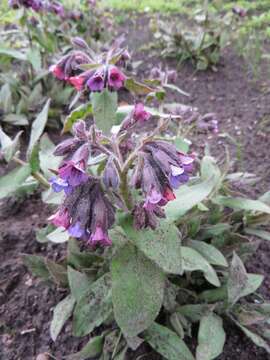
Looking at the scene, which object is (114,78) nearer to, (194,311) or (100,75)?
(100,75)

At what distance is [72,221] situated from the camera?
4.72ft

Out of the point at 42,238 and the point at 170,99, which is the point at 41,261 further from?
the point at 170,99

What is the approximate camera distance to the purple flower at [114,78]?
6.41 feet

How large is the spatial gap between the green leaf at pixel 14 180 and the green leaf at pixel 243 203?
857mm

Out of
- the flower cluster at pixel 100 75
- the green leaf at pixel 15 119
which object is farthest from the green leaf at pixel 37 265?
the green leaf at pixel 15 119

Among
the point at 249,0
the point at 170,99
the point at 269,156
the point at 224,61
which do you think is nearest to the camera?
the point at 269,156

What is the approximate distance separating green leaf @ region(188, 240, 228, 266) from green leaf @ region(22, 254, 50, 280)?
0.65 m

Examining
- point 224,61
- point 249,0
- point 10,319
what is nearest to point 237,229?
point 10,319

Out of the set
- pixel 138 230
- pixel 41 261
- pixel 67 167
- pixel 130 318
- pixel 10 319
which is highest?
pixel 67 167

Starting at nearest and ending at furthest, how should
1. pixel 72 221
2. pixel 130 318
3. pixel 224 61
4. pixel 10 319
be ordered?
pixel 72 221
pixel 130 318
pixel 10 319
pixel 224 61

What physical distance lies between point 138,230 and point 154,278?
205mm

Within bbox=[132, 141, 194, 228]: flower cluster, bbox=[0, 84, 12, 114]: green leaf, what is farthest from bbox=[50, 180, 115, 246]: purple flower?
bbox=[0, 84, 12, 114]: green leaf

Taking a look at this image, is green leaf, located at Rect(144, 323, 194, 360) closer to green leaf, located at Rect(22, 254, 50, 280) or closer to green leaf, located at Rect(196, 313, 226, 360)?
green leaf, located at Rect(196, 313, 226, 360)

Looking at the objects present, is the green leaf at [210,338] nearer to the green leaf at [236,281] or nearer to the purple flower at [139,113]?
the green leaf at [236,281]
